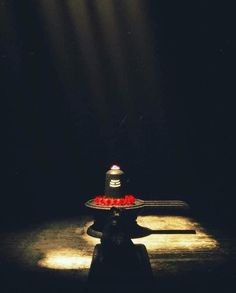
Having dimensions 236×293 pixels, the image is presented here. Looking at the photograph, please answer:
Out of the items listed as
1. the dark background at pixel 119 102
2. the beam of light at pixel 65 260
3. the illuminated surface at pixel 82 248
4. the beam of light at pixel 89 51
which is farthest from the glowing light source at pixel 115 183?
the beam of light at pixel 89 51

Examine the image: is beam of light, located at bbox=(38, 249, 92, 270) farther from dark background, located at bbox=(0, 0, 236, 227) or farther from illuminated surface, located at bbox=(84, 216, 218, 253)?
dark background, located at bbox=(0, 0, 236, 227)

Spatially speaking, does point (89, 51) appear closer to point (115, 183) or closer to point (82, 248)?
point (115, 183)

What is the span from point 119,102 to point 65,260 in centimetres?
845

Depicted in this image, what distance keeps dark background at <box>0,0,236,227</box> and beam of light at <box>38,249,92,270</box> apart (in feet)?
21.0

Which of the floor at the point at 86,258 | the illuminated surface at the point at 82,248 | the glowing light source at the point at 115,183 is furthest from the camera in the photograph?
the glowing light source at the point at 115,183

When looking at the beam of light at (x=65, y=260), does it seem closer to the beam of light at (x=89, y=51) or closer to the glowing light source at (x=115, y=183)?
the glowing light source at (x=115, y=183)

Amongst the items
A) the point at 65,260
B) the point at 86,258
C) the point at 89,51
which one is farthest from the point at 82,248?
the point at 89,51

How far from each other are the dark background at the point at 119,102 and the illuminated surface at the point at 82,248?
4.07 metres

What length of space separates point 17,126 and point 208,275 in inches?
399

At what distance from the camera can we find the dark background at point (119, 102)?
14.3 m

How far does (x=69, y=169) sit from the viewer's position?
14.8 m

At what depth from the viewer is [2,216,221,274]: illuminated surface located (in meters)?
7.00

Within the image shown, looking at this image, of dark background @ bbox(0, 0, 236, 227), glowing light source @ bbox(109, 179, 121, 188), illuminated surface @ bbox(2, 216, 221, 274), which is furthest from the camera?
dark background @ bbox(0, 0, 236, 227)

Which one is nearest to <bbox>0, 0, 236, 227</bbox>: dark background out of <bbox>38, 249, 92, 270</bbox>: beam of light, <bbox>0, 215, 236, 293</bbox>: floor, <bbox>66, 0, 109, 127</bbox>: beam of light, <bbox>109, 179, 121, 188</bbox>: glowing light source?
<bbox>66, 0, 109, 127</bbox>: beam of light
